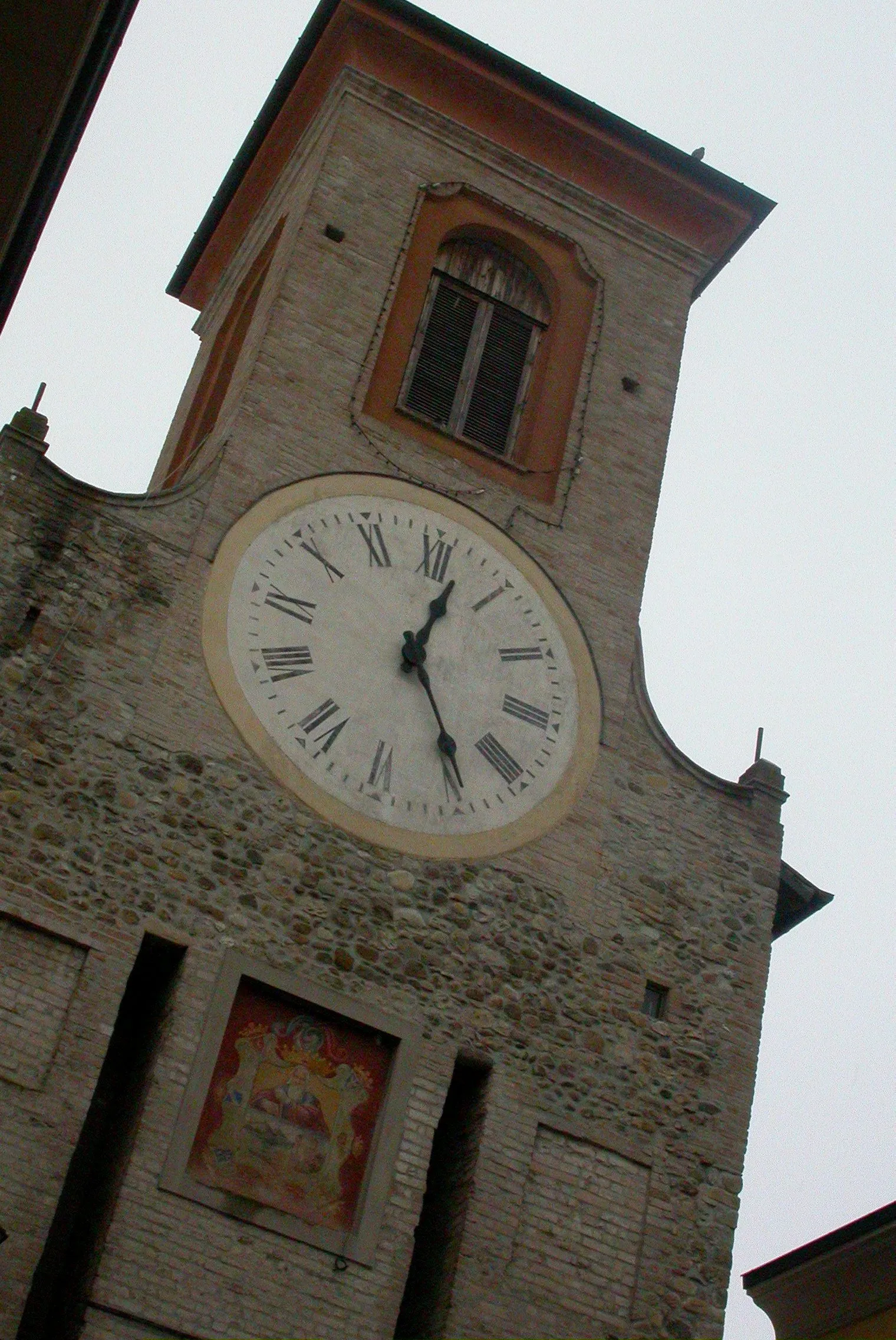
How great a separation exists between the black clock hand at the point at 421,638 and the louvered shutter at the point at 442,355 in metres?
1.90

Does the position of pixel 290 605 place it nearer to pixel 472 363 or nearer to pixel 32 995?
pixel 472 363

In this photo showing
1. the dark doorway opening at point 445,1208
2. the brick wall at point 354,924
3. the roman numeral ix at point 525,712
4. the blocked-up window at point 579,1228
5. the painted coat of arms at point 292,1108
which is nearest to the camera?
the brick wall at point 354,924

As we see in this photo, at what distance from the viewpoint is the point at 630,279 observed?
18625mm

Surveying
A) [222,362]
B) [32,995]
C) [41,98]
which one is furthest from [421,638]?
[41,98]

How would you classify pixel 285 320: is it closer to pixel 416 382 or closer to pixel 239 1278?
pixel 416 382

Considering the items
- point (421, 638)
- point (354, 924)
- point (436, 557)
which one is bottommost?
point (354, 924)

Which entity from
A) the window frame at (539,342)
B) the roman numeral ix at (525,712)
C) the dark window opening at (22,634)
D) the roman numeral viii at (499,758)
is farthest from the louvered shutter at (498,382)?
the dark window opening at (22,634)

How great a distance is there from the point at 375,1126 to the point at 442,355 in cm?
664

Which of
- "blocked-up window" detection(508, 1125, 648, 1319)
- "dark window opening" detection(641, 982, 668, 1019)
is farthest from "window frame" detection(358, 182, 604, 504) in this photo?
"blocked-up window" detection(508, 1125, 648, 1319)

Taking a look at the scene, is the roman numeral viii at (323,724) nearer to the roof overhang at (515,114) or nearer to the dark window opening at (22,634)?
the dark window opening at (22,634)

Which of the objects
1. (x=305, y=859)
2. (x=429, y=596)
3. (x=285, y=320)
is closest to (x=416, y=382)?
(x=285, y=320)

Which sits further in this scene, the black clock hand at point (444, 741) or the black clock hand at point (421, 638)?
the black clock hand at point (421, 638)

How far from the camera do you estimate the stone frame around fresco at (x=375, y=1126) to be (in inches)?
497

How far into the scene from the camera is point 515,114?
731 inches
